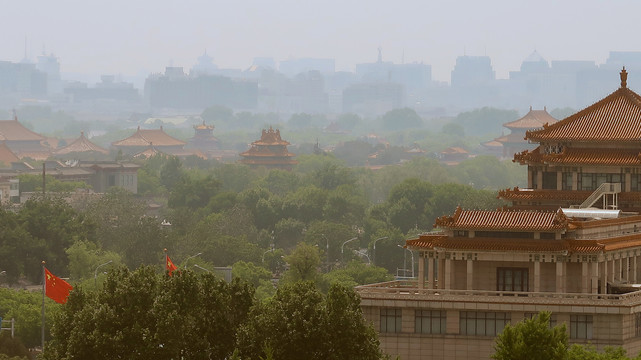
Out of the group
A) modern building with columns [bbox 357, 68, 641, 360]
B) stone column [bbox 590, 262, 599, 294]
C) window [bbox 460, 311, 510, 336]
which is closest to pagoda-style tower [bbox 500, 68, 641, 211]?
modern building with columns [bbox 357, 68, 641, 360]

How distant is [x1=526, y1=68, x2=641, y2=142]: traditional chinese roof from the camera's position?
96.7 m

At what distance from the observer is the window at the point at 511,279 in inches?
3275

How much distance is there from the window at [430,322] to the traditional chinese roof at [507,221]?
385cm

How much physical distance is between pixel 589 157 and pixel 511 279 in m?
14.2

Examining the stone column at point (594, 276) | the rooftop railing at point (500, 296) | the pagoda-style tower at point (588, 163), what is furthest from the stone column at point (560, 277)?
the pagoda-style tower at point (588, 163)

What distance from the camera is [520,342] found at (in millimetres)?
64688

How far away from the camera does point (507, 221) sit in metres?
83.6

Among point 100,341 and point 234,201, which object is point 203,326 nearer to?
point 100,341

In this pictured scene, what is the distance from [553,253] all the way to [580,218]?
260 inches

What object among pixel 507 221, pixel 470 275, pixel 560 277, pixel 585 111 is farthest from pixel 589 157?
pixel 560 277

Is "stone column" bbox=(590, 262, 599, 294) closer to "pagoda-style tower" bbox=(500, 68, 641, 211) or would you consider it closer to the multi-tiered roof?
the multi-tiered roof

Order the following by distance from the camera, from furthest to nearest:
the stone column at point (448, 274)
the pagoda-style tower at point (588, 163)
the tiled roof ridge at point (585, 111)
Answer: the tiled roof ridge at point (585, 111) < the pagoda-style tower at point (588, 163) < the stone column at point (448, 274)

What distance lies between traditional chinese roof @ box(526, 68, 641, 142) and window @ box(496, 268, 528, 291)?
1451cm

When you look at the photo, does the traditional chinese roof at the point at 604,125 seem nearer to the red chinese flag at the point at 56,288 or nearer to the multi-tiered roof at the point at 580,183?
the multi-tiered roof at the point at 580,183
